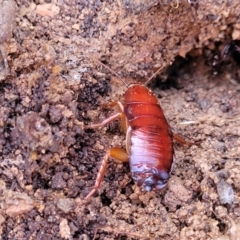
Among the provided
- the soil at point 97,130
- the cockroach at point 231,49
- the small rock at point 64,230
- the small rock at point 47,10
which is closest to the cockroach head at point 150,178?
the soil at point 97,130

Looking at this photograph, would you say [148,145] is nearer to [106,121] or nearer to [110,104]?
[106,121]

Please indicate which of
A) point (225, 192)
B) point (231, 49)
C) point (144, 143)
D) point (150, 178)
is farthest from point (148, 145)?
point (231, 49)

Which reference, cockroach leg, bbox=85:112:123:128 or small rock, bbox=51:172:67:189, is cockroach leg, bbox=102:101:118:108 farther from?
small rock, bbox=51:172:67:189

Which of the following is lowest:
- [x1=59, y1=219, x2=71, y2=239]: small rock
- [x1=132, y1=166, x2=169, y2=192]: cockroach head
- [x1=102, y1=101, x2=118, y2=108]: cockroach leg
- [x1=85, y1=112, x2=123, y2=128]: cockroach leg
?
[x1=59, y1=219, x2=71, y2=239]: small rock

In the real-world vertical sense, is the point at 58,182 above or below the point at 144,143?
below

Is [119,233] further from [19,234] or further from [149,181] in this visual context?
[19,234]

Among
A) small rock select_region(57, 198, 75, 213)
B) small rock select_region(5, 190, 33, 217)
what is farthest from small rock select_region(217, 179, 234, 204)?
small rock select_region(5, 190, 33, 217)
